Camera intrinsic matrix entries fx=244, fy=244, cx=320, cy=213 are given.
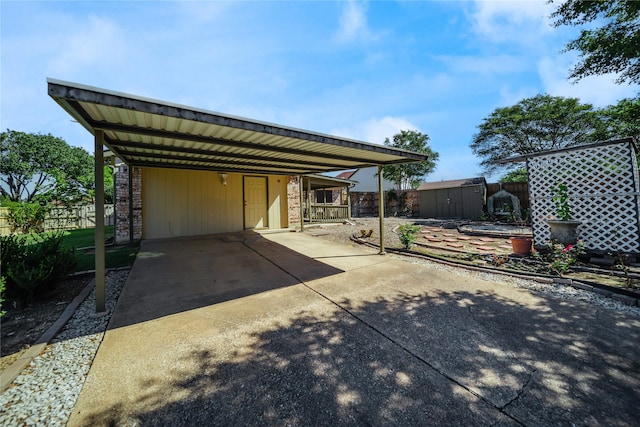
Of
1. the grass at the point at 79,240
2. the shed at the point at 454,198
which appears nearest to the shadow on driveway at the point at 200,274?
the grass at the point at 79,240

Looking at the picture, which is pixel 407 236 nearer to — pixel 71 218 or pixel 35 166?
pixel 71 218

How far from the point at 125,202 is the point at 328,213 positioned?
890cm

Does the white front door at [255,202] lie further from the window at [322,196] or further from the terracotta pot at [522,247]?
the window at [322,196]

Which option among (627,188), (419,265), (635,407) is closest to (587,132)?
(627,188)

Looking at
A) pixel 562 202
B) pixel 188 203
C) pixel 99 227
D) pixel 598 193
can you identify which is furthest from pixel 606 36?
pixel 188 203

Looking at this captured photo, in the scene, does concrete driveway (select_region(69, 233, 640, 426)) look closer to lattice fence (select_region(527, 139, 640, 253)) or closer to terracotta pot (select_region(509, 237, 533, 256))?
terracotta pot (select_region(509, 237, 533, 256))

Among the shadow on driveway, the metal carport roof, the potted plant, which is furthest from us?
the potted plant

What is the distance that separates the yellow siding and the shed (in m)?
14.5

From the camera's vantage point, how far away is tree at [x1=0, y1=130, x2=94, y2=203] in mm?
19094

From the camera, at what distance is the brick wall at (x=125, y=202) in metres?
7.33

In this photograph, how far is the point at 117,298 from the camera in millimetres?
3664

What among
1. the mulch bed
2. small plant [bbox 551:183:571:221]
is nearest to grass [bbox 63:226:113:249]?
the mulch bed

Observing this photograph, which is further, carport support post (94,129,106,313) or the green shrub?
the green shrub

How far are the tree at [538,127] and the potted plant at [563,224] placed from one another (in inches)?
383
